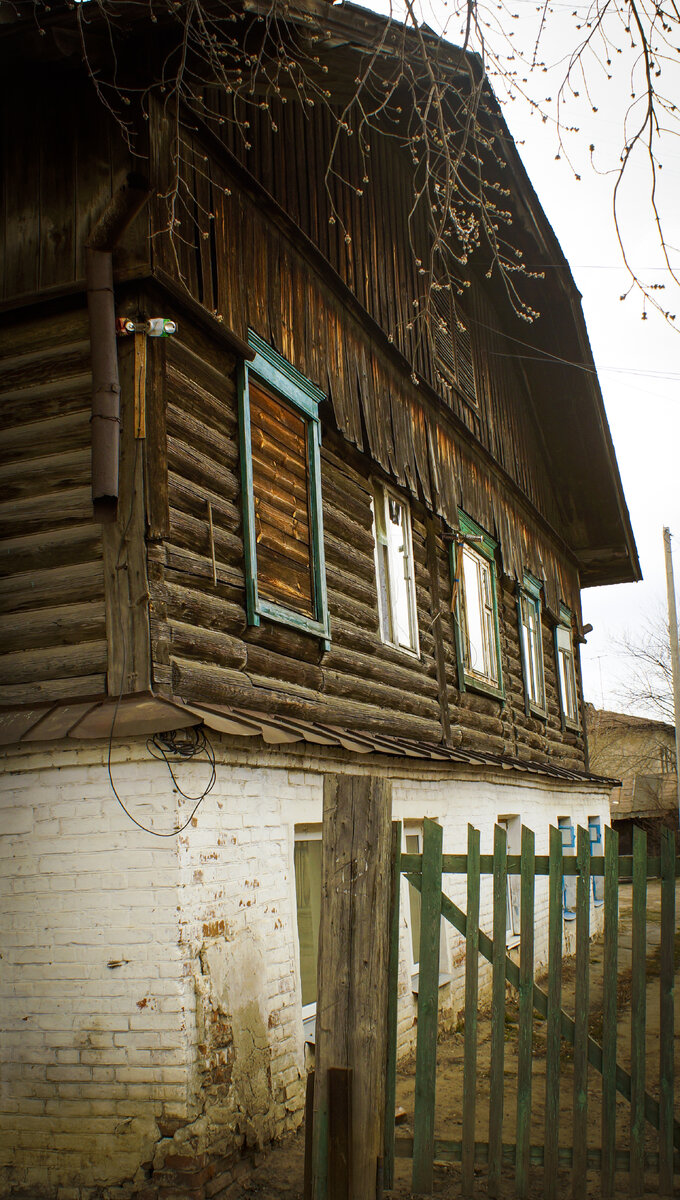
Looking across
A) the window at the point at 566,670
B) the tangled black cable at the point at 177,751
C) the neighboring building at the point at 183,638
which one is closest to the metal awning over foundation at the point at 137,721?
the neighboring building at the point at 183,638

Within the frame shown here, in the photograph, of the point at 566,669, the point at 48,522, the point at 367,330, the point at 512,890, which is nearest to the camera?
the point at 48,522

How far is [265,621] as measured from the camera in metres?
6.56

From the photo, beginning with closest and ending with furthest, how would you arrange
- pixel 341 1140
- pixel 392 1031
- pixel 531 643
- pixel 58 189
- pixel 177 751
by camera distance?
1. pixel 341 1140
2. pixel 392 1031
3. pixel 177 751
4. pixel 58 189
5. pixel 531 643

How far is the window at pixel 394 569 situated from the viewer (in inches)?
360

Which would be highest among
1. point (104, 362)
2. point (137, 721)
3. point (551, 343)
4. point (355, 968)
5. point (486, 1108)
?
point (551, 343)

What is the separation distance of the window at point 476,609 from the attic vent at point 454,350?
166cm

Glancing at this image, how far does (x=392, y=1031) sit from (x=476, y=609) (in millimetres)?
8031

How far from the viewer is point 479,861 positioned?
4.38 metres

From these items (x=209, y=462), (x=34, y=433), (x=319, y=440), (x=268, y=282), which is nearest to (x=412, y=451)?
(x=319, y=440)

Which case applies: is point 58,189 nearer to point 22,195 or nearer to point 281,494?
point 22,195

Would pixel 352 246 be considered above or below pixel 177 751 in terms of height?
→ above

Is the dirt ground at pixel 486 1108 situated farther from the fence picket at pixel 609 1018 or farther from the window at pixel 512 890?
the window at pixel 512 890

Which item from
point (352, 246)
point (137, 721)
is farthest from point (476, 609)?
point (137, 721)

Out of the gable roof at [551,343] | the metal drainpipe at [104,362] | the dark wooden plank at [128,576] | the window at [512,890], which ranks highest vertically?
the gable roof at [551,343]
